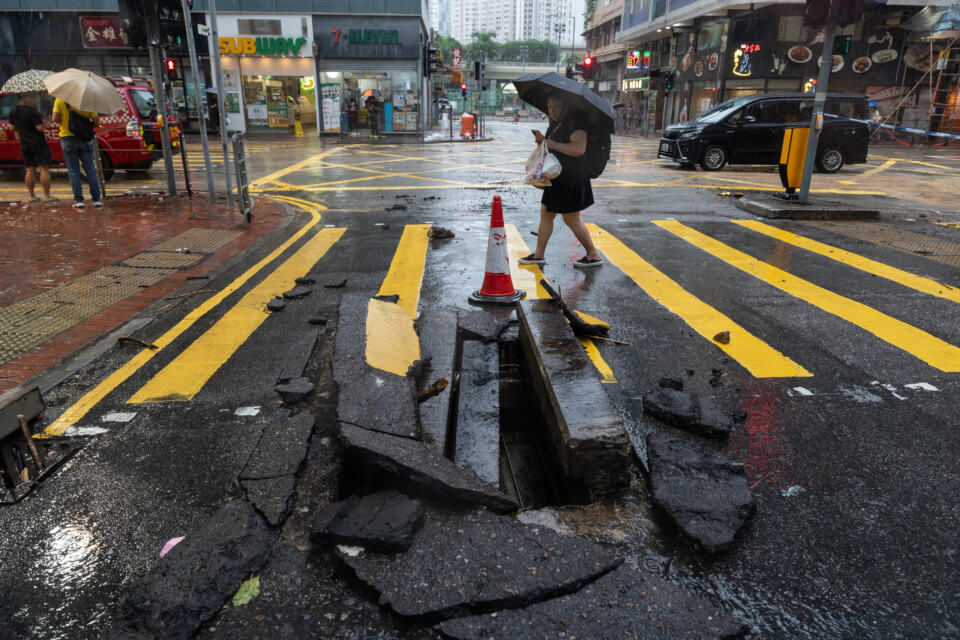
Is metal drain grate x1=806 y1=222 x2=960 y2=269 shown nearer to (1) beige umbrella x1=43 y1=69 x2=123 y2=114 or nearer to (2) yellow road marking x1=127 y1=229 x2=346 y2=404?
(2) yellow road marking x1=127 y1=229 x2=346 y2=404

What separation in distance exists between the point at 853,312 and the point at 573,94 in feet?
10.3

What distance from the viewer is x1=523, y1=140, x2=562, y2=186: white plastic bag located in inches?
245

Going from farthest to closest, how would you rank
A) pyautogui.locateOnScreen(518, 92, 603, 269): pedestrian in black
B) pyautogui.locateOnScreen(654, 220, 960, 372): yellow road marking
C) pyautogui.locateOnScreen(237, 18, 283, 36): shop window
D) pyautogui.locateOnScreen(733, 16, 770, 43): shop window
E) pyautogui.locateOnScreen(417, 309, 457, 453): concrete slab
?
pyautogui.locateOnScreen(733, 16, 770, 43): shop window → pyautogui.locateOnScreen(237, 18, 283, 36): shop window → pyautogui.locateOnScreen(518, 92, 603, 269): pedestrian in black → pyautogui.locateOnScreen(654, 220, 960, 372): yellow road marking → pyautogui.locateOnScreen(417, 309, 457, 453): concrete slab

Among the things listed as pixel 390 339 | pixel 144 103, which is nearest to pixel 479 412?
pixel 390 339

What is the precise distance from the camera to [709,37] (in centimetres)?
3441

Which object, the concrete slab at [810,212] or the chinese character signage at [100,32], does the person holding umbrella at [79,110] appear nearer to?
the concrete slab at [810,212]

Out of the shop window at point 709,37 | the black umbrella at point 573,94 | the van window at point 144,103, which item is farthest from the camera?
the shop window at point 709,37

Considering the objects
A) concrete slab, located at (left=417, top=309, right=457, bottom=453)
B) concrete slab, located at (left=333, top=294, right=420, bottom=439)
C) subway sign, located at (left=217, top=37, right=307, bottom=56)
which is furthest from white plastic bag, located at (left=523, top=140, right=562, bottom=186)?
subway sign, located at (left=217, top=37, right=307, bottom=56)

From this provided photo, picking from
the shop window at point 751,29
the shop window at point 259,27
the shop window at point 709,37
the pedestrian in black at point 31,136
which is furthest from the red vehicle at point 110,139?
the shop window at point 709,37

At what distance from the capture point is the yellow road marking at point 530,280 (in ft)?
14.1

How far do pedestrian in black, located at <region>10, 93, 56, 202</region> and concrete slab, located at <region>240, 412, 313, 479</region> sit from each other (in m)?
10.3

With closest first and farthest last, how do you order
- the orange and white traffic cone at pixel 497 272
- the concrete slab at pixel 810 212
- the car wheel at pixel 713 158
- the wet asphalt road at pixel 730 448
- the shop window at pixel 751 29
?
1. the wet asphalt road at pixel 730 448
2. the orange and white traffic cone at pixel 497 272
3. the concrete slab at pixel 810 212
4. the car wheel at pixel 713 158
5. the shop window at pixel 751 29

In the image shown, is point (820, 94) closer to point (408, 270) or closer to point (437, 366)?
point (408, 270)

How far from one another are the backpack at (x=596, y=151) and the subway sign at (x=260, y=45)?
27961 mm
